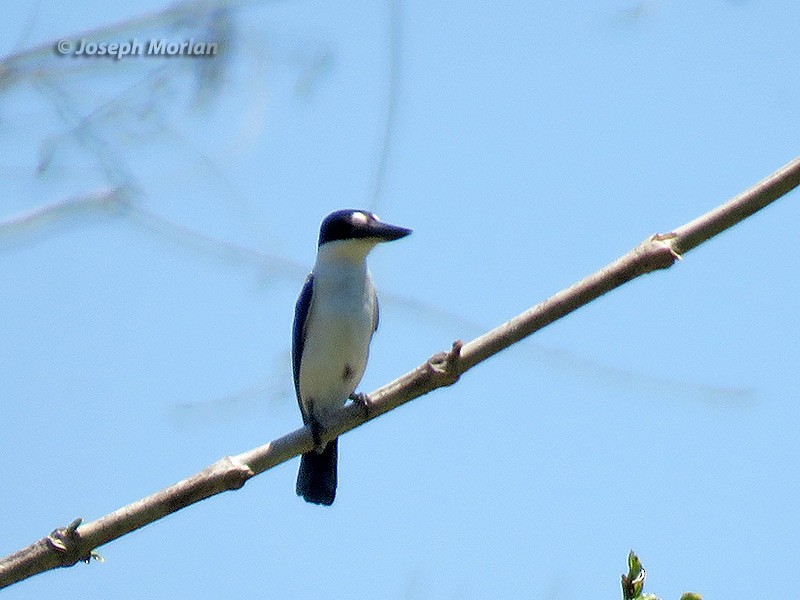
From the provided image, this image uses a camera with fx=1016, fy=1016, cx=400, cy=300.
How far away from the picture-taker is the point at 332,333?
5.12 m

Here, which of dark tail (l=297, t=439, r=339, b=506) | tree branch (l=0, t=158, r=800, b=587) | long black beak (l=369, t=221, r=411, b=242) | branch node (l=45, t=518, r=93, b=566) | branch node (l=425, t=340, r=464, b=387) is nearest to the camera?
tree branch (l=0, t=158, r=800, b=587)

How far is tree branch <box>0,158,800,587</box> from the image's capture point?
211cm

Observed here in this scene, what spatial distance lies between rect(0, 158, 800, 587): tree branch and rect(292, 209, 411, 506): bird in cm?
260

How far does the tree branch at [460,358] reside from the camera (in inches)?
83.1

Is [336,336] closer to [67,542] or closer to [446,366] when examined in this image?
[446,366]

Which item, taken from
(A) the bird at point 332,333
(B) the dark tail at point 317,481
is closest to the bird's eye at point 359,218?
(A) the bird at point 332,333

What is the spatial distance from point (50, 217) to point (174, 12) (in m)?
0.64

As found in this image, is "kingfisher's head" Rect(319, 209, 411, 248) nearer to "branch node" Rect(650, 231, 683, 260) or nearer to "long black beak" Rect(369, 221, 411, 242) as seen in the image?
"long black beak" Rect(369, 221, 411, 242)

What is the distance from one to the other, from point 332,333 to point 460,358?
9.02 ft

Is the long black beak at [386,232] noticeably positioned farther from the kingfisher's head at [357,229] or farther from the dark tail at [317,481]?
the dark tail at [317,481]

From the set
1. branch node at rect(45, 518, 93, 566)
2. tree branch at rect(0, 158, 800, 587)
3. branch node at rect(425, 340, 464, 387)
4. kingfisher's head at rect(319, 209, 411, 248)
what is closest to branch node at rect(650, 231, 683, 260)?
tree branch at rect(0, 158, 800, 587)

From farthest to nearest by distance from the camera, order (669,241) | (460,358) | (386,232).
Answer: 1. (386,232)
2. (460,358)
3. (669,241)

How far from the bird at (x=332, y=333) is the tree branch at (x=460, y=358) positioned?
2.60 metres

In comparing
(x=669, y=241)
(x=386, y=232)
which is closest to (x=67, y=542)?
(x=669, y=241)
